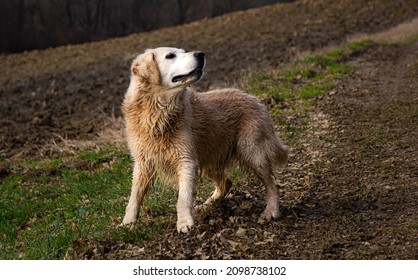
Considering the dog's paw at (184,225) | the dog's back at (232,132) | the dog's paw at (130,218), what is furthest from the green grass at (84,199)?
the dog's back at (232,132)

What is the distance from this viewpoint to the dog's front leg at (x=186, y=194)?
261 inches

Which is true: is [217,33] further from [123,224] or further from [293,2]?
[123,224]

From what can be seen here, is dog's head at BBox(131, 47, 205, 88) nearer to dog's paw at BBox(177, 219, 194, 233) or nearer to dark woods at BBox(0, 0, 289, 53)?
dog's paw at BBox(177, 219, 194, 233)

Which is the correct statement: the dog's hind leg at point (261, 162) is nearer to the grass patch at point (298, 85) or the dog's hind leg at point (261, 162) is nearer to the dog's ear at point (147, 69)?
the dog's ear at point (147, 69)

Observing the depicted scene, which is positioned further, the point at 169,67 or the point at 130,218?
the point at 130,218

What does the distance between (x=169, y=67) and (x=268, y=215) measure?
1838 millimetres

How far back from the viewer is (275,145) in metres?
7.72

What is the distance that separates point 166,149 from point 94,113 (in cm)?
902

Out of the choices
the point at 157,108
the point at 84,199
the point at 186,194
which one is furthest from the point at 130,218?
the point at 84,199

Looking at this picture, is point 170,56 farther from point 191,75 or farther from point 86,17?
point 86,17

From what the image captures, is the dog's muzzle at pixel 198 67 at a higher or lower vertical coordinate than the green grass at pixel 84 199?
higher

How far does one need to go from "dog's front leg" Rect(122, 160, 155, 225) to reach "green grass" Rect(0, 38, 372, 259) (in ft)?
0.53

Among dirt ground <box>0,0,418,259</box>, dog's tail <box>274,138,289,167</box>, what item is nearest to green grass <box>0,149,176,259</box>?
dirt ground <box>0,0,418,259</box>

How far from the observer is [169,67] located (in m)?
7.03
